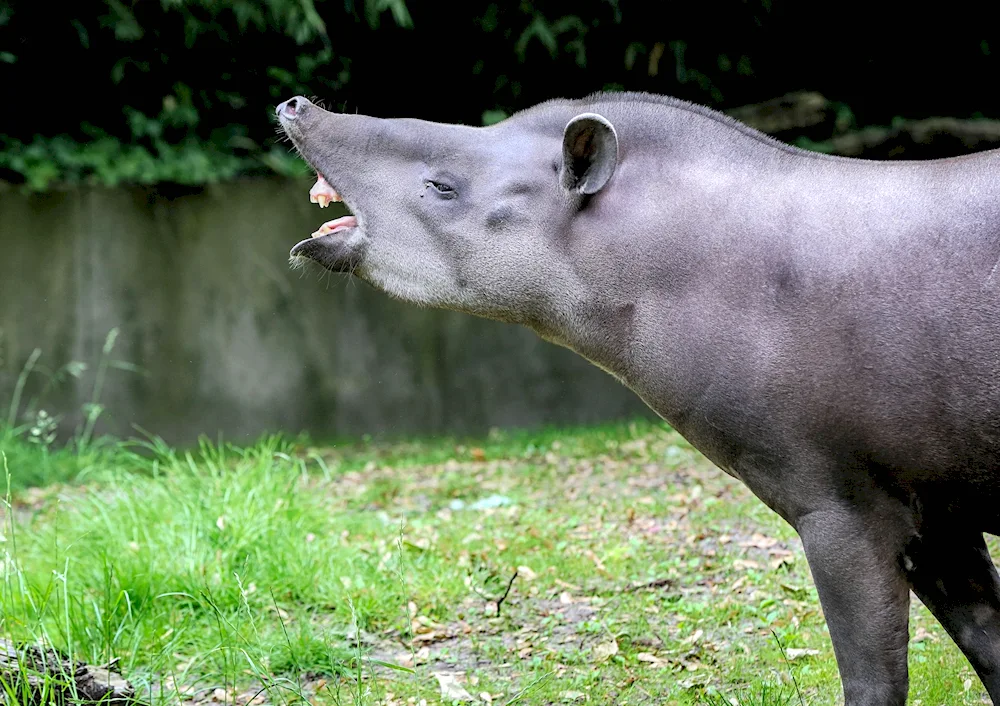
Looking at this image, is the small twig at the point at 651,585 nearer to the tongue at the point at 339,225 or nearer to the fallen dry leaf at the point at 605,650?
the fallen dry leaf at the point at 605,650

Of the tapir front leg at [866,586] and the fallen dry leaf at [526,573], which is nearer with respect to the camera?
the tapir front leg at [866,586]

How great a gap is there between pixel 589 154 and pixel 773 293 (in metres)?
0.65

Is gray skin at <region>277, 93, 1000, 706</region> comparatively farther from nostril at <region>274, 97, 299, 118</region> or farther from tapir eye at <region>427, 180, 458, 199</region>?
nostril at <region>274, 97, 299, 118</region>

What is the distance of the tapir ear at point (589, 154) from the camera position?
9.92 feet

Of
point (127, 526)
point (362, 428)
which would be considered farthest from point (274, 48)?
point (127, 526)

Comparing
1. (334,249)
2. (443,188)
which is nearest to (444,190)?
(443,188)

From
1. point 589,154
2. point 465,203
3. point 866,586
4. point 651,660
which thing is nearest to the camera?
point 866,586

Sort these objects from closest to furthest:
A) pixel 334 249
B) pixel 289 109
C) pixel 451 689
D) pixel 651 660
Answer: pixel 334 249
pixel 289 109
pixel 451 689
pixel 651 660

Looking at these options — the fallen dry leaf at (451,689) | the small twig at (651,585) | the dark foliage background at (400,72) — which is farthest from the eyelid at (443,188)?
the dark foliage background at (400,72)

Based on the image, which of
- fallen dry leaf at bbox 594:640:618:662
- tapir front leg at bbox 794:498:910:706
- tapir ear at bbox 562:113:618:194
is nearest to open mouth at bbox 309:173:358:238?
tapir ear at bbox 562:113:618:194

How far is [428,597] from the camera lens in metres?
4.76

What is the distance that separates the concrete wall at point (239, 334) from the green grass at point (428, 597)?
327cm

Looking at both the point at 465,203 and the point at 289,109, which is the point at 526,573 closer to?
the point at 465,203

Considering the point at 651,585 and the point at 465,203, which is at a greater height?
the point at 465,203
